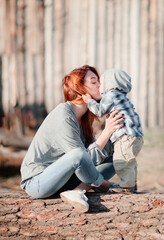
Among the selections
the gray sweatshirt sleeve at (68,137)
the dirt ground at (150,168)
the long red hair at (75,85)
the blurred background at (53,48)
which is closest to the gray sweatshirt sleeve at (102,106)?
the long red hair at (75,85)

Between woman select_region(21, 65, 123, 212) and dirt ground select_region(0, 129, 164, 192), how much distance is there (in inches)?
56.9

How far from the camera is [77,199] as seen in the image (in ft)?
8.94

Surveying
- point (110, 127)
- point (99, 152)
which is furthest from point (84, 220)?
point (110, 127)

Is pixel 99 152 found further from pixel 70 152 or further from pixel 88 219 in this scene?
pixel 88 219

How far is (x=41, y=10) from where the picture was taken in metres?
5.64

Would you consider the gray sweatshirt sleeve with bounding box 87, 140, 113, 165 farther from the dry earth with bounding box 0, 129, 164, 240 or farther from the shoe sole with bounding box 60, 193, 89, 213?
the shoe sole with bounding box 60, 193, 89, 213

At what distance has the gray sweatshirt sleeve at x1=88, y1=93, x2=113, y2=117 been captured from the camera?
3141mm

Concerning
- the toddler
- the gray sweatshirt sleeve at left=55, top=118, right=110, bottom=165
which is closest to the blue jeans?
the gray sweatshirt sleeve at left=55, top=118, right=110, bottom=165

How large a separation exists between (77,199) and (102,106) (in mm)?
923

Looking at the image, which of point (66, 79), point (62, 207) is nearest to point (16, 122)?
point (66, 79)

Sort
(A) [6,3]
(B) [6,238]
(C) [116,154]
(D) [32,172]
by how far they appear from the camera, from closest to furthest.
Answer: (B) [6,238]
(D) [32,172]
(C) [116,154]
(A) [6,3]

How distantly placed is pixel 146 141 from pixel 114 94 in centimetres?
287

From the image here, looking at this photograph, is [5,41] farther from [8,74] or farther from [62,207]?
[62,207]

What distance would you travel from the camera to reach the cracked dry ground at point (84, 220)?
2.76 metres
